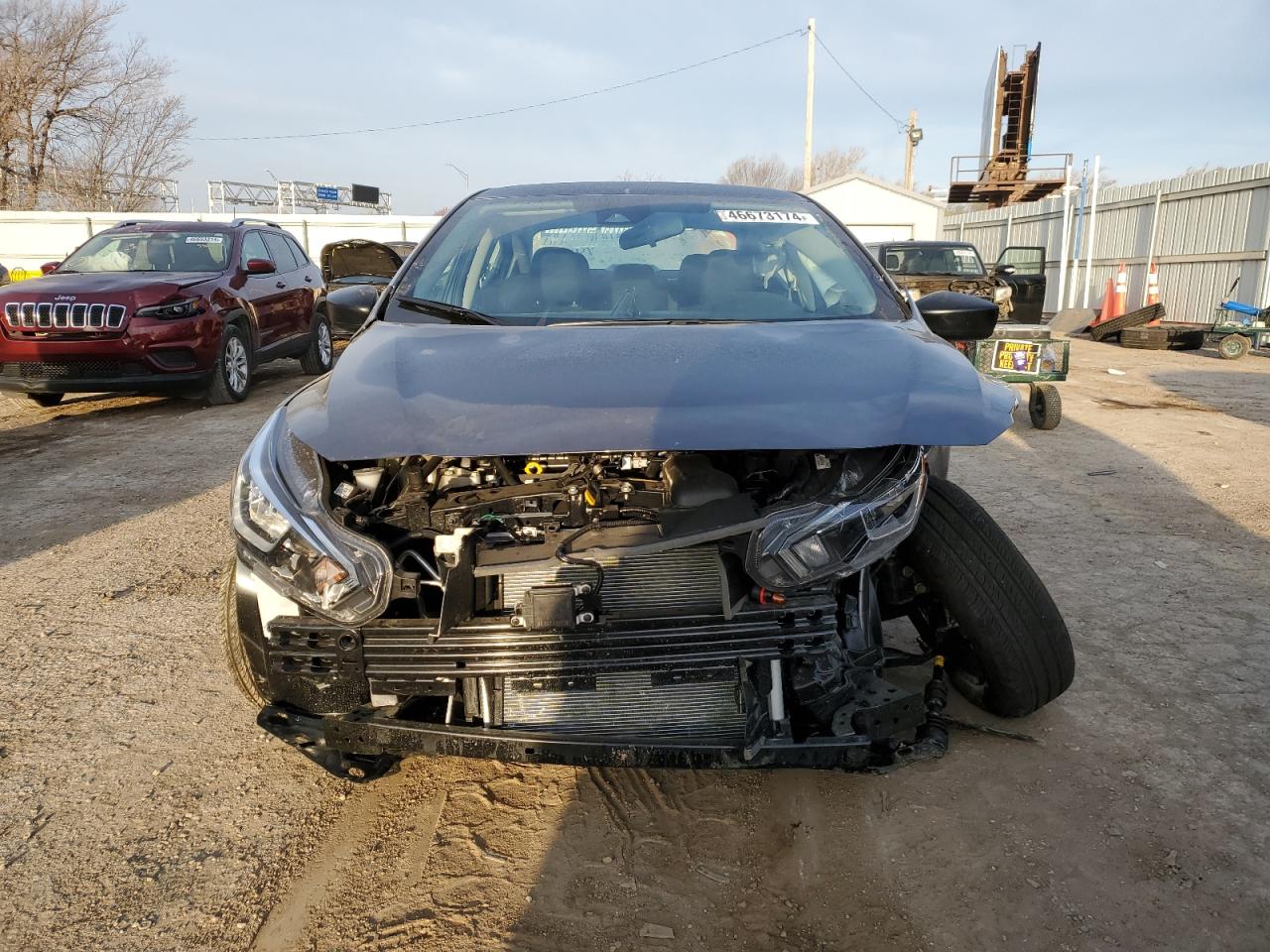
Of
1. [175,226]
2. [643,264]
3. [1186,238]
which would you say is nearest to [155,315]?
[175,226]

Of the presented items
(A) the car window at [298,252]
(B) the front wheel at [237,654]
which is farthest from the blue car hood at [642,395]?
(A) the car window at [298,252]

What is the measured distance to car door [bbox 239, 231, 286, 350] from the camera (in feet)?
29.3

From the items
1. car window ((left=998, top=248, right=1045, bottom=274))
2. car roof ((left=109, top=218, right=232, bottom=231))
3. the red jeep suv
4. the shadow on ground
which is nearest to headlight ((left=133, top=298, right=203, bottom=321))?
the red jeep suv

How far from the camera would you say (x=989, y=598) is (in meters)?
2.49

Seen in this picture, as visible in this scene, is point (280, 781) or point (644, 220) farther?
point (644, 220)

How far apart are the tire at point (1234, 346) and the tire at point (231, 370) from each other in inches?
490

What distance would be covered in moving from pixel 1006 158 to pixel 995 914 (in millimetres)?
31460

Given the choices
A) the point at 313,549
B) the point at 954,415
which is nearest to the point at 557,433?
the point at 313,549

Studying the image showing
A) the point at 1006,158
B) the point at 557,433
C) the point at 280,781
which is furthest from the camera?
the point at 1006,158

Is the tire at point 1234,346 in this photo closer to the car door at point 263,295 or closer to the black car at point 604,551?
the car door at point 263,295

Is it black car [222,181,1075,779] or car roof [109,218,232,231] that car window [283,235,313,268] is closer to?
car roof [109,218,232,231]

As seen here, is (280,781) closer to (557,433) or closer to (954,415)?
(557,433)

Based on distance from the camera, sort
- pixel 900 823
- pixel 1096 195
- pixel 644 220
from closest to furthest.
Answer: pixel 900 823 → pixel 644 220 → pixel 1096 195

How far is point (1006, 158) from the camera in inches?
1150
